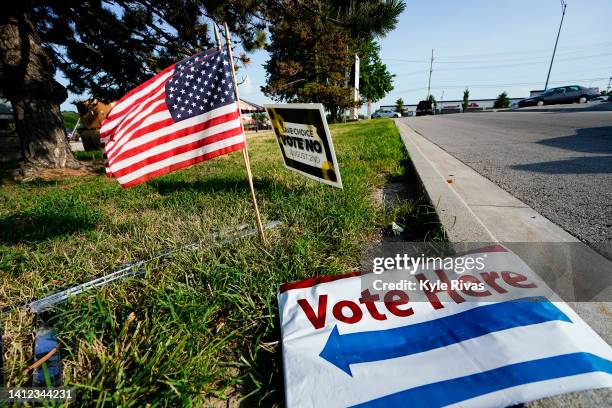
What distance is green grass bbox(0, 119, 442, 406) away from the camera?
1.20m

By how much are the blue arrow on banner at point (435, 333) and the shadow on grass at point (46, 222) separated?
2.89 metres

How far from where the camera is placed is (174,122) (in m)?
2.12

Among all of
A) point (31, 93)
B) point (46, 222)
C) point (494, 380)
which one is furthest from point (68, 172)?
point (494, 380)

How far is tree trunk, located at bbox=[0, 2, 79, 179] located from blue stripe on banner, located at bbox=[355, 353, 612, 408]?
24.0ft

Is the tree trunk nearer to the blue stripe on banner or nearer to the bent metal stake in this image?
the bent metal stake

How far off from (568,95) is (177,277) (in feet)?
114

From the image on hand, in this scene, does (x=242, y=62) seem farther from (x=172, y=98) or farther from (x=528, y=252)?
(x=528, y=252)

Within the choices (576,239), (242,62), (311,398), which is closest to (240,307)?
(311,398)

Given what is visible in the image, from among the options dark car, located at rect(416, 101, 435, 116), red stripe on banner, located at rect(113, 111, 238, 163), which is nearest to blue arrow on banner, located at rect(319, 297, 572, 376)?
red stripe on banner, located at rect(113, 111, 238, 163)

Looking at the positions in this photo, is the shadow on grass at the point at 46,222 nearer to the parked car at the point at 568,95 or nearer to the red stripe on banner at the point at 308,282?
the red stripe on banner at the point at 308,282

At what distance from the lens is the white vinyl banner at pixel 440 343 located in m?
0.93

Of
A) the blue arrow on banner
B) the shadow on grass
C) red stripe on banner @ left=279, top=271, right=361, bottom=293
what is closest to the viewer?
the blue arrow on banner

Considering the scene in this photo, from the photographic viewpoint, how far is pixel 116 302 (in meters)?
1.62

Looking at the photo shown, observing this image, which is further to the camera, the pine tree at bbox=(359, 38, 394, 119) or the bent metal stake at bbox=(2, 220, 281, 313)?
the pine tree at bbox=(359, 38, 394, 119)
